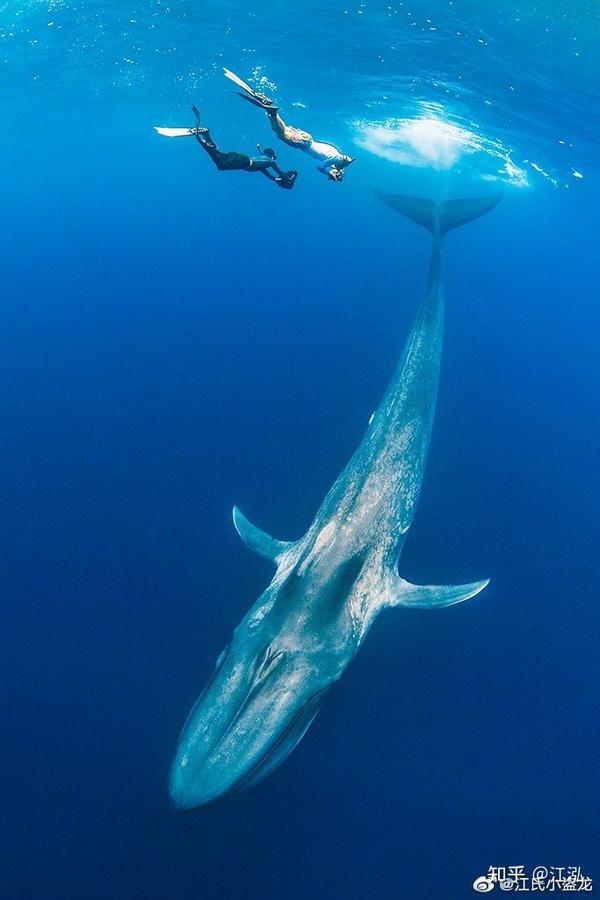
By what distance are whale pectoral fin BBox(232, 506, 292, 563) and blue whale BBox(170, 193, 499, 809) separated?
0.02 m

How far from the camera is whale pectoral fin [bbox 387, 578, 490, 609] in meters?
7.56

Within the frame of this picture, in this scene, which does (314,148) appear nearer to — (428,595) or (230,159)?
(230,159)

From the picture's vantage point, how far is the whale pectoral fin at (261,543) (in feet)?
27.3

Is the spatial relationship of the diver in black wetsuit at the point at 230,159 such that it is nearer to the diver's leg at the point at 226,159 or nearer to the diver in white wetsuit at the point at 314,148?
the diver's leg at the point at 226,159

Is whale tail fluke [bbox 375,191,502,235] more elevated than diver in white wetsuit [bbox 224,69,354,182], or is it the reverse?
whale tail fluke [bbox 375,191,502,235]

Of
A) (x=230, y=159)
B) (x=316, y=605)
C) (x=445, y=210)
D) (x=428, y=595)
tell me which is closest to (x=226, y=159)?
(x=230, y=159)

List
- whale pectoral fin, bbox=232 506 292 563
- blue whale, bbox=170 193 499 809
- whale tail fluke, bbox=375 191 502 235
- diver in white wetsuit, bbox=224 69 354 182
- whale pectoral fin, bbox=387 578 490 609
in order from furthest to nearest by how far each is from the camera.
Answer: whale tail fluke, bbox=375 191 502 235, diver in white wetsuit, bbox=224 69 354 182, whale pectoral fin, bbox=232 506 292 563, whale pectoral fin, bbox=387 578 490 609, blue whale, bbox=170 193 499 809

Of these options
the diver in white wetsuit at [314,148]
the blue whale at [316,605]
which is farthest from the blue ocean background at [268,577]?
the diver in white wetsuit at [314,148]

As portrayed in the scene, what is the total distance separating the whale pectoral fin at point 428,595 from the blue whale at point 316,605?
2 centimetres

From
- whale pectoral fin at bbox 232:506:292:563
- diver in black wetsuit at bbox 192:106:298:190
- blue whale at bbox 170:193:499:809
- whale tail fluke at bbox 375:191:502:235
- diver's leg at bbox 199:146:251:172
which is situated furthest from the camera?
whale tail fluke at bbox 375:191:502:235

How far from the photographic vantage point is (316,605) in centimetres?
639

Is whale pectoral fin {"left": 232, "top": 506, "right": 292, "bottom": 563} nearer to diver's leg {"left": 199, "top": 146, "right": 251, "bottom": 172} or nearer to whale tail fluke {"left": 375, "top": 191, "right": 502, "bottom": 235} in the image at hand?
diver's leg {"left": 199, "top": 146, "right": 251, "bottom": 172}

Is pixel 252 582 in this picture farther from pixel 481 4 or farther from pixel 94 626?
pixel 481 4

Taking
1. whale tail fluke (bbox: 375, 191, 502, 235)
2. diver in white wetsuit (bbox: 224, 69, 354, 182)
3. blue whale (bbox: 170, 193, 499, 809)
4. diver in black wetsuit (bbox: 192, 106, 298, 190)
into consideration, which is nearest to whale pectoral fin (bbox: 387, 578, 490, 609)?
blue whale (bbox: 170, 193, 499, 809)
